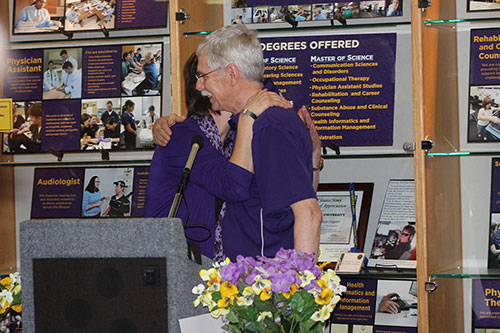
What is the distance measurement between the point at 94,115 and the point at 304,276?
2.18 meters

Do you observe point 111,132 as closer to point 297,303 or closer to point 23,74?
point 23,74

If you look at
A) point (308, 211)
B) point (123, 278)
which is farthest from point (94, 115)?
point (123, 278)

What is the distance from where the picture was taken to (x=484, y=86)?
10.3 feet

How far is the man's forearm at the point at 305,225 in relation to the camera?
2143 millimetres

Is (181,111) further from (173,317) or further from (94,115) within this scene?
(173,317)

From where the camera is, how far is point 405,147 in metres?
3.05

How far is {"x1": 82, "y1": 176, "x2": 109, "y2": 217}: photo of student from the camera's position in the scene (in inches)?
140

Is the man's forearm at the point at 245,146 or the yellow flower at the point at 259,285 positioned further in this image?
the man's forearm at the point at 245,146

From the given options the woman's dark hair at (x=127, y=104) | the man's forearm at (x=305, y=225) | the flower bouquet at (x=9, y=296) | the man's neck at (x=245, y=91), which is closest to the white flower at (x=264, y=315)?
the man's forearm at (x=305, y=225)

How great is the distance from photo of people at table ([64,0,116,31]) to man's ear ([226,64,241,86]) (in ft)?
4.31

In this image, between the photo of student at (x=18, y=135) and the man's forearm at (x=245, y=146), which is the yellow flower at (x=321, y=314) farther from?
the photo of student at (x=18, y=135)

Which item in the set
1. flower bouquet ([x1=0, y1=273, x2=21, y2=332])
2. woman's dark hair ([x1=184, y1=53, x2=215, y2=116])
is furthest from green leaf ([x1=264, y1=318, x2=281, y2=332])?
woman's dark hair ([x1=184, y1=53, x2=215, y2=116])

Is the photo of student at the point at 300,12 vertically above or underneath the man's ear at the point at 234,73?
above

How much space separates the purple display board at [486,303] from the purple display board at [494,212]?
94mm
